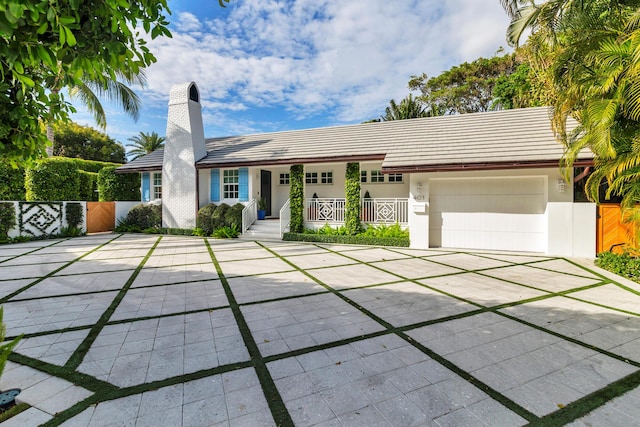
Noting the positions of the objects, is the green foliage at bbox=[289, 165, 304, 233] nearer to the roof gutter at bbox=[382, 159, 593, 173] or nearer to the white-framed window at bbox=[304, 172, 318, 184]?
the white-framed window at bbox=[304, 172, 318, 184]

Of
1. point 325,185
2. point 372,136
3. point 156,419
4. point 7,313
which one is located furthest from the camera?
point 325,185

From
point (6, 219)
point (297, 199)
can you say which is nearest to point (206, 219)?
point (297, 199)

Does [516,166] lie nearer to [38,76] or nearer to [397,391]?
[397,391]

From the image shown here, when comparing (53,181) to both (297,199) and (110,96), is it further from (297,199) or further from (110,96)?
(297,199)

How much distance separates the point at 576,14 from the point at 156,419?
31.3ft

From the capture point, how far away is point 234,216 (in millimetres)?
12953

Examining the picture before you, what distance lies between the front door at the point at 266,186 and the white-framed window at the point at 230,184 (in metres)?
1.21

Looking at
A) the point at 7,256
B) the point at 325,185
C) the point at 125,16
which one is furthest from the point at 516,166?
the point at 7,256

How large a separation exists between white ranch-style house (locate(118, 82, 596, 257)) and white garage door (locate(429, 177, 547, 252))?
0.10 ft

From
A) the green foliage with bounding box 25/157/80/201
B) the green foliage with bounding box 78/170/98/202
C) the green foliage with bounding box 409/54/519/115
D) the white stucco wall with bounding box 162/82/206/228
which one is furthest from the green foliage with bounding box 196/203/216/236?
the green foliage with bounding box 409/54/519/115

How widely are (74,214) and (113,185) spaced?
2.60m

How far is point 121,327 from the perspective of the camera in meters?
3.91

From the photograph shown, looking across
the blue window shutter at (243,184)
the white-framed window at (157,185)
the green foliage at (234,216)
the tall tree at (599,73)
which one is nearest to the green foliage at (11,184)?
the white-framed window at (157,185)

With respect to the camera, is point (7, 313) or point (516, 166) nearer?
point (7, 313)
